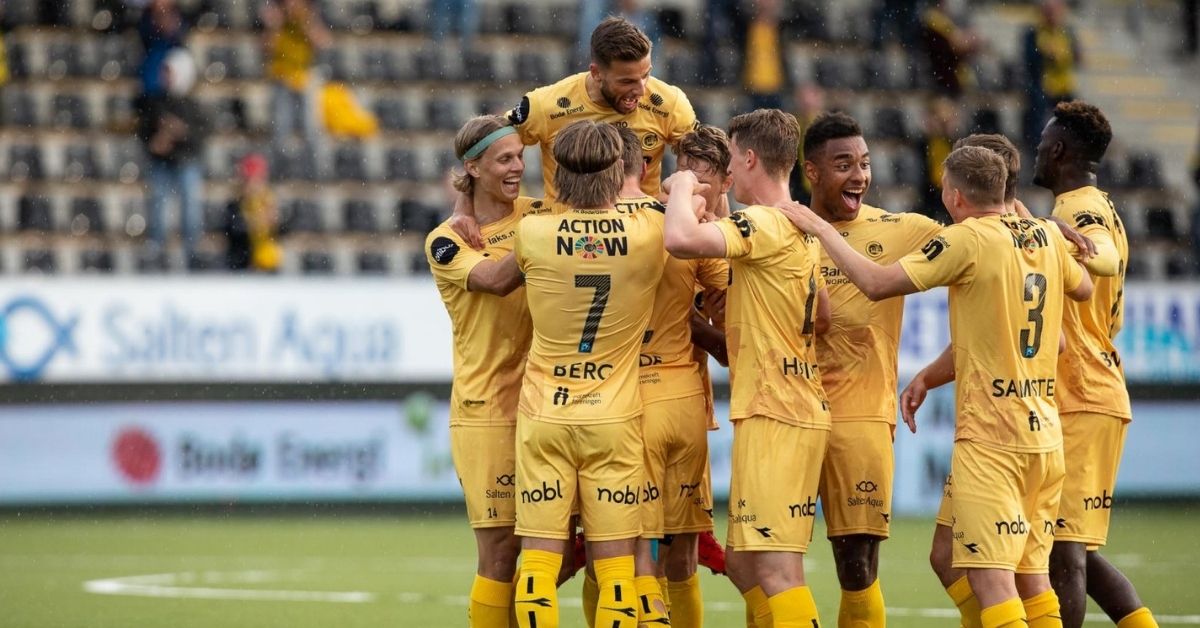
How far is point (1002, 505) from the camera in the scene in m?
7.29

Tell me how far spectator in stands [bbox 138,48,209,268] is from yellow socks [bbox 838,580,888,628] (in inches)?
432

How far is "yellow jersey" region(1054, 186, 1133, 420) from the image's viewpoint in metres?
8.09

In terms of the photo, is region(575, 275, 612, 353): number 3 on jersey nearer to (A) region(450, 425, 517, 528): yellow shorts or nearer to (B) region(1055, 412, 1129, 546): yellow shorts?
(A) region(450, 425, 517, 528): yellow shorts

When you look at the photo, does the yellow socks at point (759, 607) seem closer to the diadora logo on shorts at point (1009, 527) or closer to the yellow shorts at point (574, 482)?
the yellow shorts at point (574, 482)

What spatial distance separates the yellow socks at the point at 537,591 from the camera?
744 cm

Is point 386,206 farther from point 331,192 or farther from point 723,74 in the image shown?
point 723,74

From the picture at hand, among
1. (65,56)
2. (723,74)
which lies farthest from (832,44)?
(65,56)

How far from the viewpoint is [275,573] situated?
40.4 feet

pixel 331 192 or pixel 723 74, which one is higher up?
pixel 723 74

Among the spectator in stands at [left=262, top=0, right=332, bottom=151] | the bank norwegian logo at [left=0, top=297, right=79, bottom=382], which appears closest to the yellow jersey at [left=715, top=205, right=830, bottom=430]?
the bank norwegian logo at [left=0, top=297, right=79, bottom=382]

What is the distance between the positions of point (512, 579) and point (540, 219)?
174 cm

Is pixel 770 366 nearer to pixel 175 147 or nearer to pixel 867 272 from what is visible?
pixel 867 272

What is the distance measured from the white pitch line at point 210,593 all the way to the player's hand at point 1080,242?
17.3ft

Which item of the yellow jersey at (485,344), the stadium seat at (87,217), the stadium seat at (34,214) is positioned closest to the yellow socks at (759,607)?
the yellow jersey at (485,344)
